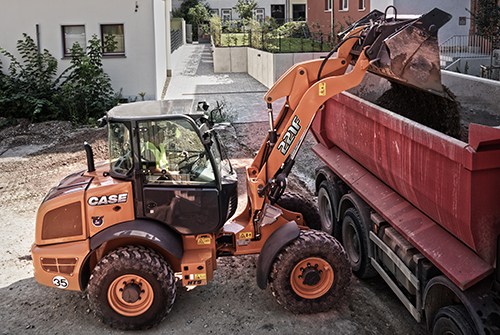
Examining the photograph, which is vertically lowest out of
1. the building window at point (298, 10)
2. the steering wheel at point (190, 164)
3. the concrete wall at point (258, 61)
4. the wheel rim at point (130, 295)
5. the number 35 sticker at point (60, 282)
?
the wheel rim at point (130, 295)

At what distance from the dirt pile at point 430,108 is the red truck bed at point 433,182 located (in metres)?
0.60

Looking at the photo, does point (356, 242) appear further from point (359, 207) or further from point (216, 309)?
point (216, 309)

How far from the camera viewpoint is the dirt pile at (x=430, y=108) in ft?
17.8

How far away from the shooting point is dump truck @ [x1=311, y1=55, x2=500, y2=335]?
3510mm

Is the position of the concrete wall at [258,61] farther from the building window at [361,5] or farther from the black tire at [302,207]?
the black tire at [302,207]

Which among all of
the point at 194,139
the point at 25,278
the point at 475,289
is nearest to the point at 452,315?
the point at 475,289

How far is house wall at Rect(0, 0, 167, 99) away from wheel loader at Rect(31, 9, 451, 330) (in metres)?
10.8

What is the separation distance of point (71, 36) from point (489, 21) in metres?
14.2

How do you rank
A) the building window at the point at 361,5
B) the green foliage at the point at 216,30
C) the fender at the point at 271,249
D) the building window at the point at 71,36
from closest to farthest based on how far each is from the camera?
1. the fender at the point at 271,249
2. the building window at the point at 71,36
3. the building window at the point at 361,5
4. the green foliage at the point at 216,30

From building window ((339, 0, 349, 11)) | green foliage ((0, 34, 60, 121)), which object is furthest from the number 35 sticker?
building window ((339, 0, 349, 11))

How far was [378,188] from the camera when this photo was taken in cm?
551

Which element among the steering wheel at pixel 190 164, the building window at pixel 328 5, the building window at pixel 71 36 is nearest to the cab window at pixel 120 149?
the steering wheel at pixel 190 164

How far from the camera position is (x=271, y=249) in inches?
208

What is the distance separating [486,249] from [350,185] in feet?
8.45
